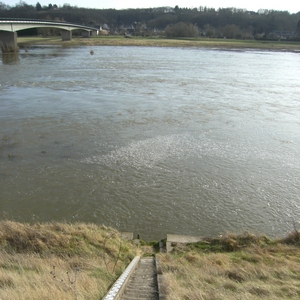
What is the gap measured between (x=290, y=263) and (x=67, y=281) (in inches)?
180

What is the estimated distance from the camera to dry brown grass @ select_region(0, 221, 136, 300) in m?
4.25

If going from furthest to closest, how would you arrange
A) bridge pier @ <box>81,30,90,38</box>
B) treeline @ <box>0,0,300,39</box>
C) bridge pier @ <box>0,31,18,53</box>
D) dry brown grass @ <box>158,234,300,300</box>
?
treeline @ <box>0,0,300,39</box> → bridge pier @ <box>81,30,90,38</box> → bridge pier @ <box>0,31,18,53</box> → dry brown grass @ <box>158,234,300,300</box>

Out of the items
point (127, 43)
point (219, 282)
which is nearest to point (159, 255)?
point (219, 282)

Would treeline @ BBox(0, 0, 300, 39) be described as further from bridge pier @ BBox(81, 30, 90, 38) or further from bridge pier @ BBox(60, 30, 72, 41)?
bridge pier @ BBox(60, 30, 72, 41)

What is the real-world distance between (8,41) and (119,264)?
201ft

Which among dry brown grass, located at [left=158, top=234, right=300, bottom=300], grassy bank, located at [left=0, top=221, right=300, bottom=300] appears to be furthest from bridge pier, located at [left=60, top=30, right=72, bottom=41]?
dry brown grass, located at [left=158, top=234, right=300, bottom=300]

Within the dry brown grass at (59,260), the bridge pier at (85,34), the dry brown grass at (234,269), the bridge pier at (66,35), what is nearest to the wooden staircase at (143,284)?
the dry brown grass at (234,269)

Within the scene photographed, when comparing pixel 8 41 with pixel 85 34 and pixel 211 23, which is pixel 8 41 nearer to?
pixel 85 34

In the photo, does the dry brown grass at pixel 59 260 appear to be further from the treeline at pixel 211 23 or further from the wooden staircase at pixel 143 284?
the treeline at pixel 211 23

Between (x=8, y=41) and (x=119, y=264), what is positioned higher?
(x=8, y=41)

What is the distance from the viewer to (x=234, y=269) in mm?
5863

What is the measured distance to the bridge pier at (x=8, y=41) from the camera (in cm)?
5516

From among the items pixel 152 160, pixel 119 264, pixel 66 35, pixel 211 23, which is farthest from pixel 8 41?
pixel 211 23

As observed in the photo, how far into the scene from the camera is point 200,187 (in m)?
10.1
